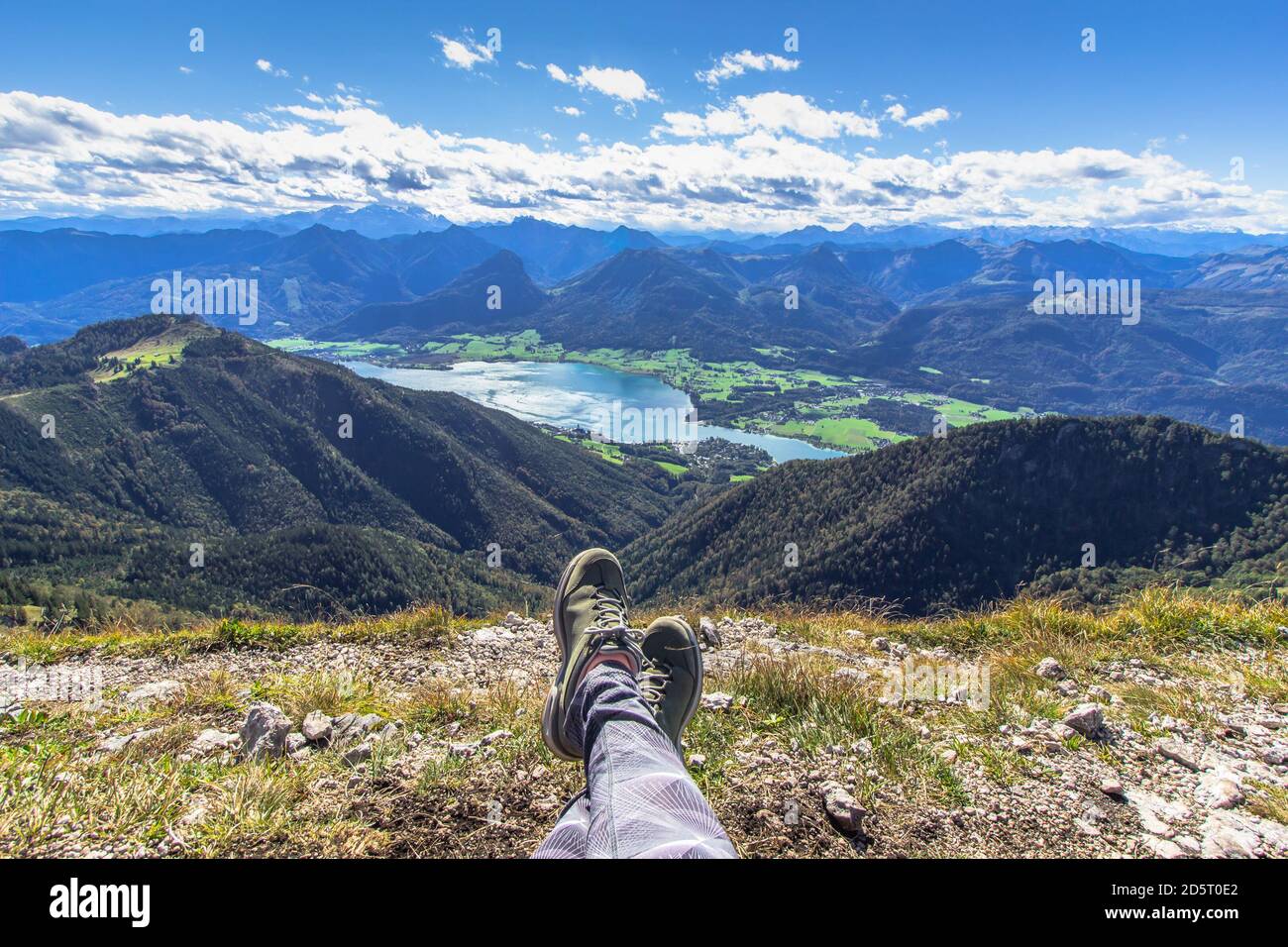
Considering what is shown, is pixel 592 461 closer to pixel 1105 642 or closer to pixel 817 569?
pixel 817 569

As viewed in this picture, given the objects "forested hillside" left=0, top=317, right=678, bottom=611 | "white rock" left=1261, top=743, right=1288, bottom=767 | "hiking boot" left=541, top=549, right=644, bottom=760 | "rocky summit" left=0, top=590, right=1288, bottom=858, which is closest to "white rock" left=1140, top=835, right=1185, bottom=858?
"rocky summit" left=0, top=590, right=1288, bottom=858

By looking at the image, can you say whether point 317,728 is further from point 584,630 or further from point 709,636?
point 709,636

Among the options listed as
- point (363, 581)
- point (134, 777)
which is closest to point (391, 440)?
point (363, 581)

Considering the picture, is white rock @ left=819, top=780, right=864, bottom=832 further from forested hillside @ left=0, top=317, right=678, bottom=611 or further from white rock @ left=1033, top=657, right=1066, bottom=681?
forested hillside @ left=0, top=317, right=678, bottom=611

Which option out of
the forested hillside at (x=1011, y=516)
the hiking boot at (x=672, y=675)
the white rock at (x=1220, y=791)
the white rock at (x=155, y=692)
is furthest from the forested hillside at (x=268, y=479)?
the white rock at (x=1220, y=791)

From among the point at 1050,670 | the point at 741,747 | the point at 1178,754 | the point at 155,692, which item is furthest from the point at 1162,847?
the point at 155,692
